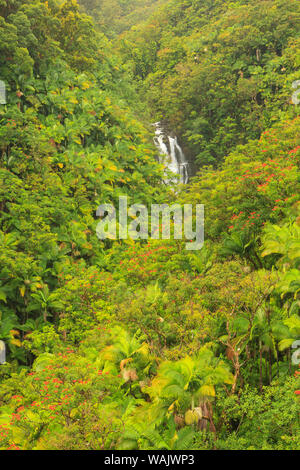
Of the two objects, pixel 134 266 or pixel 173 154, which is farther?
pixel 173 154

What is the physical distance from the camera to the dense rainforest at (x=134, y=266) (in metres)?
6.96

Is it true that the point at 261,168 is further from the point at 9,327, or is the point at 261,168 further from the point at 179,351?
the point at 9,327

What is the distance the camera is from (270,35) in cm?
3222

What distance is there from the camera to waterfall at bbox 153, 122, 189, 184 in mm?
32188

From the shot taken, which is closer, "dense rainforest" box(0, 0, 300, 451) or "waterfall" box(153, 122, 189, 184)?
"dense rainforest" box(0, 0, 300, 451)

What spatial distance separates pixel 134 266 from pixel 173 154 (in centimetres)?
2155

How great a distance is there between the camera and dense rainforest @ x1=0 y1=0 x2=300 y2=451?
6.96 metres

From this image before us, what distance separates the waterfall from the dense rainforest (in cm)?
112

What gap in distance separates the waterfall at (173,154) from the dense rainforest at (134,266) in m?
1.12

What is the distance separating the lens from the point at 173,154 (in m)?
33.3

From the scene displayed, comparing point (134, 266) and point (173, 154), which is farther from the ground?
point (173, 154)

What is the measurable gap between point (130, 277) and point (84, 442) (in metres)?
7.71
